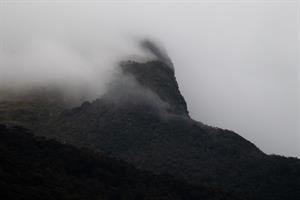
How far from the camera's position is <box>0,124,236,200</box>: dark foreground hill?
85.6 metres

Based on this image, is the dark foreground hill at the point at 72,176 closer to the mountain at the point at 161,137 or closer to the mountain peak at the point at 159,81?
the mountain at the point at 161,137

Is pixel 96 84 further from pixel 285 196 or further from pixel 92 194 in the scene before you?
pixel 92 194

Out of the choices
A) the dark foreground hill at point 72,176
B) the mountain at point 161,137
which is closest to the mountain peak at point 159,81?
the mountain at point 161,137

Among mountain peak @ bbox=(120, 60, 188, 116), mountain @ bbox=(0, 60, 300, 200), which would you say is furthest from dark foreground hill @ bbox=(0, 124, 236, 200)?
mountain peak @ bbox=(120, 60, 188, 116)

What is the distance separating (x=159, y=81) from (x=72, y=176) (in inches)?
3093

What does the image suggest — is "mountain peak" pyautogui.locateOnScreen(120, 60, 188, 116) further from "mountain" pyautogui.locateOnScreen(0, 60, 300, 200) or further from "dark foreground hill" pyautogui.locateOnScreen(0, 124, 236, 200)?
"dark foreground hill" pyautogui.locateOnScreen(0, 124, 236, 200)

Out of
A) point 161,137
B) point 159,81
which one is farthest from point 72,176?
point 159,81

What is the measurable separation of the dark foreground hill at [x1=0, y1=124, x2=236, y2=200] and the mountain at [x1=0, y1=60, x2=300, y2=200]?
13.2 meters

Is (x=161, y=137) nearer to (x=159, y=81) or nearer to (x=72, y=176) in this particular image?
(x=159, y=81)

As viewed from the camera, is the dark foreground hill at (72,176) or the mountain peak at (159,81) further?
the mountain peak at (159,81)

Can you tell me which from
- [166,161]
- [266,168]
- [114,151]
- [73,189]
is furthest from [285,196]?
[73,189]

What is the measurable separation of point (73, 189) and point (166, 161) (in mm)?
46481

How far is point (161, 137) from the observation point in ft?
484

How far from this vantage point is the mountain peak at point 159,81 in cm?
16850
